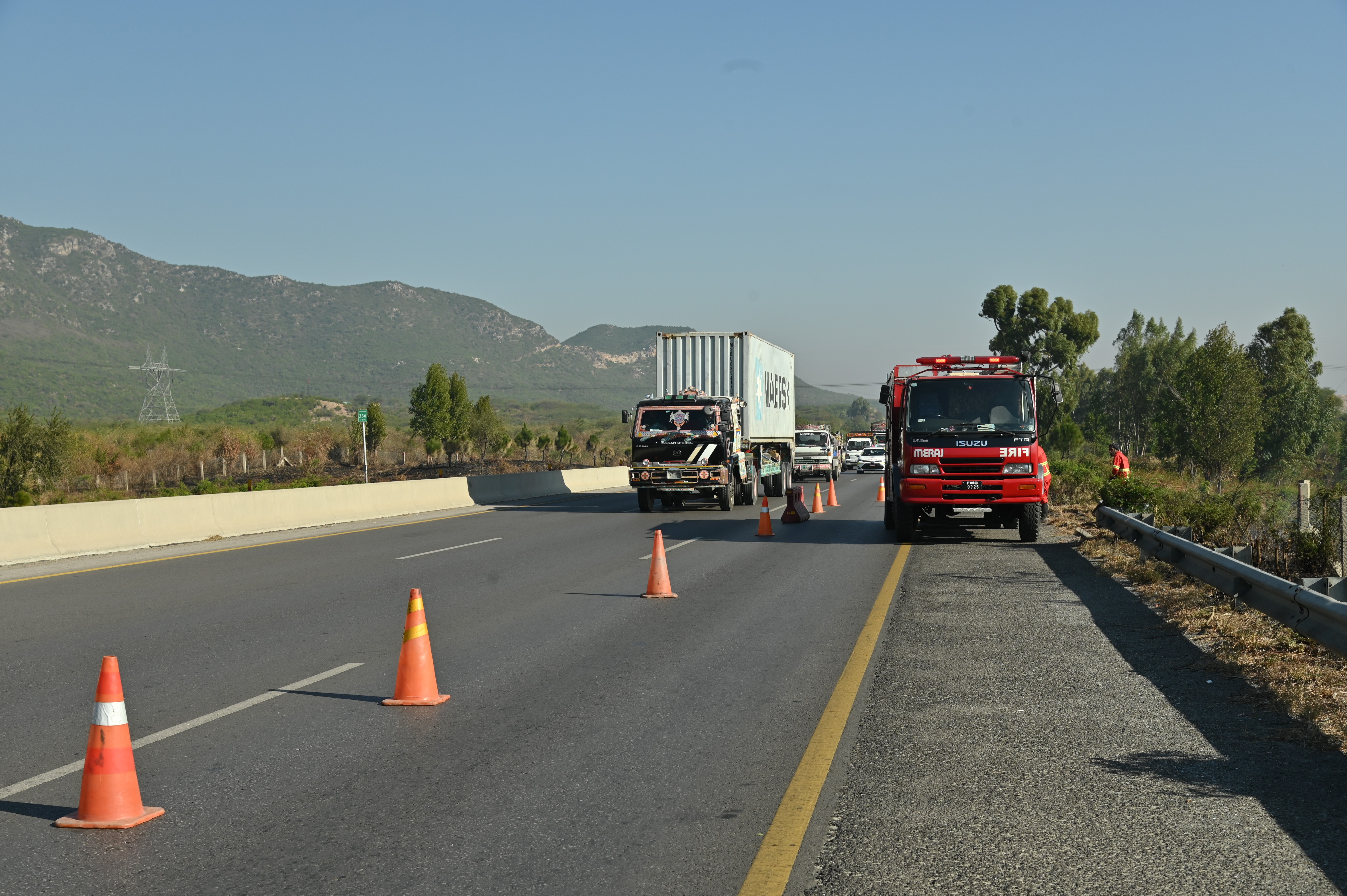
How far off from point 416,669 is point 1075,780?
3963mm

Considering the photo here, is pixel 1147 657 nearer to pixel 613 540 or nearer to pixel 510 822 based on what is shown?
pixel 510 822

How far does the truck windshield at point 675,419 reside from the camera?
25703 mm

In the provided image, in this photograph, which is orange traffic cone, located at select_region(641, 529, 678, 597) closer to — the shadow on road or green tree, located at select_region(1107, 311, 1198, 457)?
the shadow on road

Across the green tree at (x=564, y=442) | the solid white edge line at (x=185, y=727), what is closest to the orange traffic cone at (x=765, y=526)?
the solid white edge line at (x=185, y=727)

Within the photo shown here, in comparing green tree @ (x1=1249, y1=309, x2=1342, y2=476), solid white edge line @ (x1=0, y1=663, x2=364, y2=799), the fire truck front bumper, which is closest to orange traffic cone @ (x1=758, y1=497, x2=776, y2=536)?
the fire truck front bumper

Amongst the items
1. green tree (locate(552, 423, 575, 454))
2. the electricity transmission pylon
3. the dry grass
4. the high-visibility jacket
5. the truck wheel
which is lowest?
the dry grass

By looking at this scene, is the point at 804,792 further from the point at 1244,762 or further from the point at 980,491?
the point at 980,491

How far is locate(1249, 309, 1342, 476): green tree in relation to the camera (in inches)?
3184

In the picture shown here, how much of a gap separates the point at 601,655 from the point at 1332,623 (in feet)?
16.2

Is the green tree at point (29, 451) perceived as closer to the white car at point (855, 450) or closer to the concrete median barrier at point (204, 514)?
the concrete median barrier at point (204, 514)

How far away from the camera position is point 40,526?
16.2 m

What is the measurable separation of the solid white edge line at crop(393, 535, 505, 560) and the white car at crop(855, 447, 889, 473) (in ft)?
135

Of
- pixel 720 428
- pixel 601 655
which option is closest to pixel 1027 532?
pixel 720 428

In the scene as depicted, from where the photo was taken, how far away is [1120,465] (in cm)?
2223
